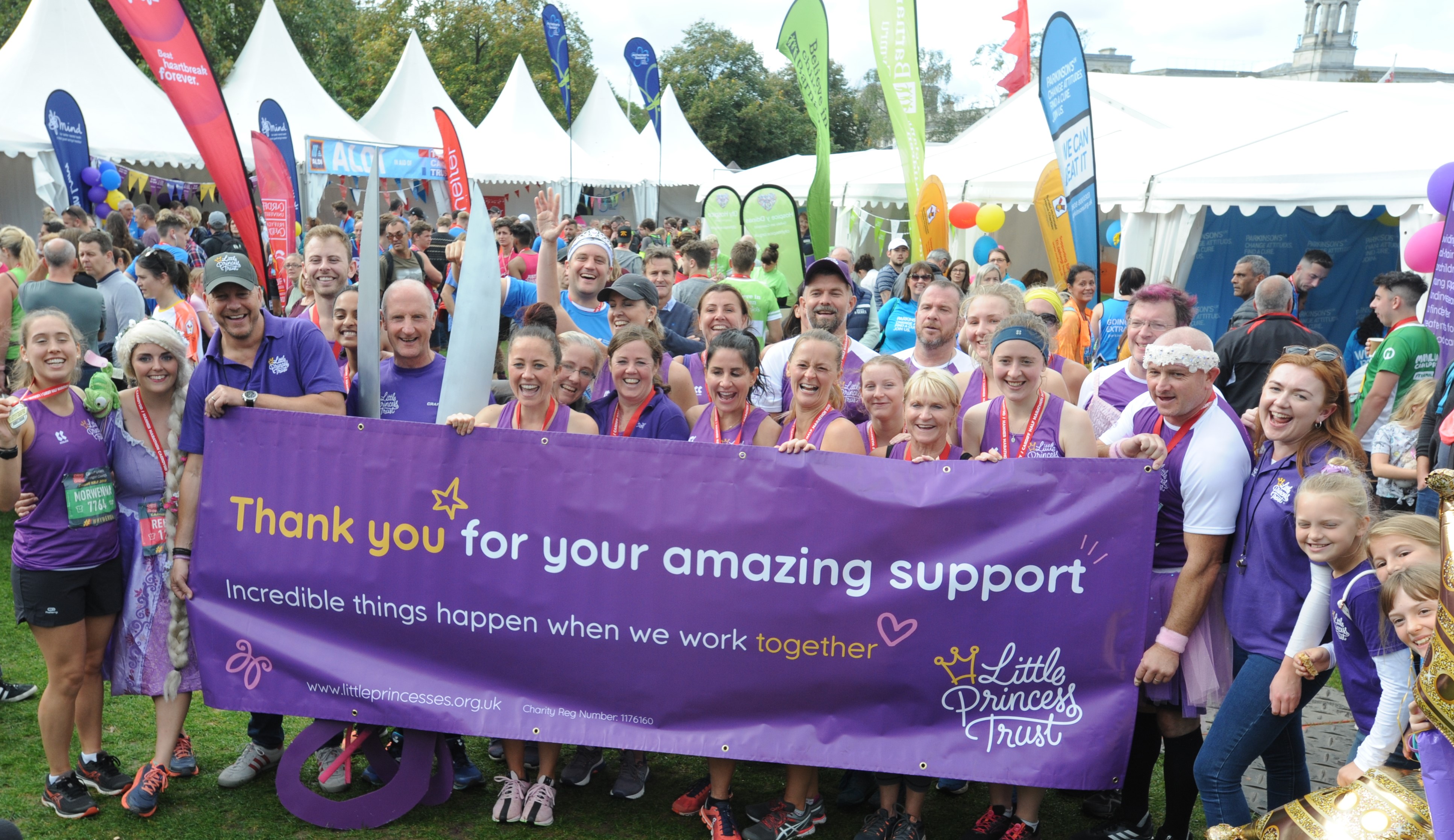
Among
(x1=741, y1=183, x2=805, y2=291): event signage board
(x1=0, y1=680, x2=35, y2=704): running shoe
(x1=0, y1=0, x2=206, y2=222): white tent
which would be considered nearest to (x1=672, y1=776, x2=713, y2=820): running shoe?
(x1=0, y1=680, x2=35, y2=704): running shoe

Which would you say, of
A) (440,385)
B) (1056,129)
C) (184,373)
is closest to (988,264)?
(1056,129)

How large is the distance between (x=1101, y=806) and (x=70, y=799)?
384cm

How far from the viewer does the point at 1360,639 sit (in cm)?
290

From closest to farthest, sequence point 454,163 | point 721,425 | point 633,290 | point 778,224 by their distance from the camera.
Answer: point 721,425 → point 633,290 → point 778,224 → point 454,163

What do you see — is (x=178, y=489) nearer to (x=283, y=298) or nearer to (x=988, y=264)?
(x=283, y=298)

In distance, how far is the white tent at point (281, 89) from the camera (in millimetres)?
21375

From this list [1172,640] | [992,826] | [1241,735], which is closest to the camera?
[1241,735]

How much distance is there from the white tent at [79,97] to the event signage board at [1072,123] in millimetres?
14719

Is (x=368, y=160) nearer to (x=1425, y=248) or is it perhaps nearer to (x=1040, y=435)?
(x=1425, y=248)

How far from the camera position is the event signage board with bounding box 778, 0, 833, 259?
11172 mm

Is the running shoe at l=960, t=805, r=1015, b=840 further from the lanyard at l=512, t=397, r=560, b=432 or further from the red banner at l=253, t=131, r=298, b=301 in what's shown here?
the red banner at l=253, t=131, r=298, b=301

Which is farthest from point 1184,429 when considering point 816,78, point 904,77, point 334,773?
point 904,77

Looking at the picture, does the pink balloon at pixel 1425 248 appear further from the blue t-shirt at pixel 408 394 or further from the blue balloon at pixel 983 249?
the blue t-shirt at pixel 408 394

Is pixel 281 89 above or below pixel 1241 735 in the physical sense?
above
